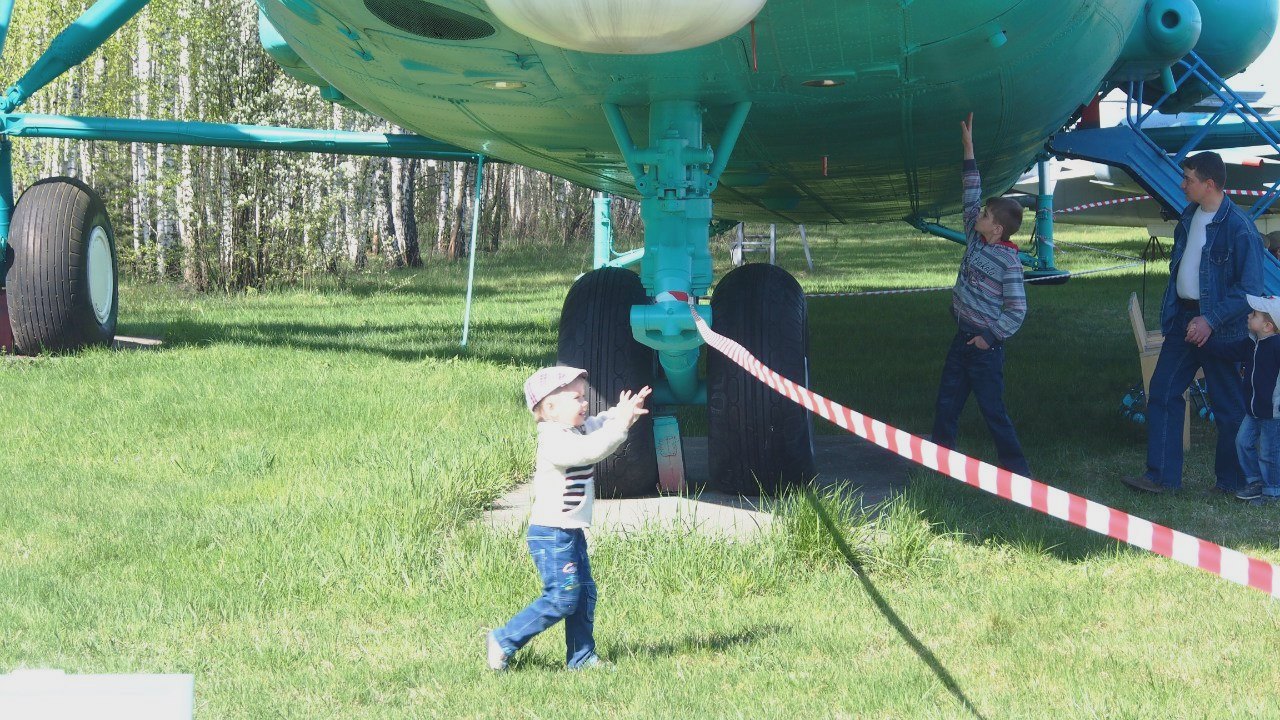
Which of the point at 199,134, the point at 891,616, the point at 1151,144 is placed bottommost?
the point at 891,616

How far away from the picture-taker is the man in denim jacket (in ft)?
16.7

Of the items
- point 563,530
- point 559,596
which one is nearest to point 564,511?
point 563,530

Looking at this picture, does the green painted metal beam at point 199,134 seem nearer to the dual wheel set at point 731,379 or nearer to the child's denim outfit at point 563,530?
the dual wheel set at point 731,379

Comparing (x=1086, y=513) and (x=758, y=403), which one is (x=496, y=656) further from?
(x=758, y=403)

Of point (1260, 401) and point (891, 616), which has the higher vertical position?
point (1260, 401)

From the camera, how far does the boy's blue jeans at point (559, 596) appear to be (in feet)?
9.99

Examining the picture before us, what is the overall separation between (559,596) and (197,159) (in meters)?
13.9

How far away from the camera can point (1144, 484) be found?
5320 mm

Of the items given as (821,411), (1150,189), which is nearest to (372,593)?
(821,411)

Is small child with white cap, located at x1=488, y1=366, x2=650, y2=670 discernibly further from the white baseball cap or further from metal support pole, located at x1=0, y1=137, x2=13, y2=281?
metal support pole, located at x1=0, y1=137, x2=13, y2=281

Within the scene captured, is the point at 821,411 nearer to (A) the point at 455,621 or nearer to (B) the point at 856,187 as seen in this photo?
(A) the point at 455,621

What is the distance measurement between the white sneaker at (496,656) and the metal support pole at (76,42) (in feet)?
21.9

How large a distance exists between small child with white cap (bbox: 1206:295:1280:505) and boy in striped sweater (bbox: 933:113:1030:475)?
867mm

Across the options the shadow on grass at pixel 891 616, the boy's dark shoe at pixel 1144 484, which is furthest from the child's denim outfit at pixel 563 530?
the boy's dark shoe at pixel 1144 484
